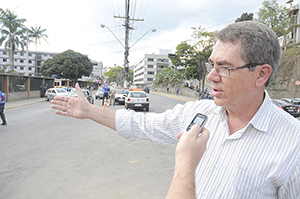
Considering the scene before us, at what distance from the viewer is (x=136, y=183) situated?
12.5 feet

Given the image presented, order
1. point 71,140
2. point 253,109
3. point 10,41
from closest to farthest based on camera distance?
point 253,109, point 71,140, point 10,41

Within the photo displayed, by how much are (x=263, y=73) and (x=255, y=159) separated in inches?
21.1

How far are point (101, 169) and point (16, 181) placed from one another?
1478 millimetres

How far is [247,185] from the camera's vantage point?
115 cm

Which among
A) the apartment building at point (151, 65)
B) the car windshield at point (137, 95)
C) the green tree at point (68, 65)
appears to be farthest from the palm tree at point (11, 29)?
the apartment building at point (151, 65)

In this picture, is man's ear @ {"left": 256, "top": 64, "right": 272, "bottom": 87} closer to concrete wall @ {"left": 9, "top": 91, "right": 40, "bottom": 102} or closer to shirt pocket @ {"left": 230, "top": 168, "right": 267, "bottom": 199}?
shirt pocket @ {"left": 230, "top": 168, "right": 267, "bottom": 199}

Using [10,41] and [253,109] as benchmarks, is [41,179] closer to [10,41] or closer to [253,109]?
[253,109]

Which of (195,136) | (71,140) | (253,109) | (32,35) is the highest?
(32,35)

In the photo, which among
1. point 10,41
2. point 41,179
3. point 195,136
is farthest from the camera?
point 10,41

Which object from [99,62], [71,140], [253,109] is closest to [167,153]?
[71,140]

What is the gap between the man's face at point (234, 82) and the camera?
52.6 inches

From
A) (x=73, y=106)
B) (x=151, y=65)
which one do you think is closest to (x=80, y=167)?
(x=73, y=106)

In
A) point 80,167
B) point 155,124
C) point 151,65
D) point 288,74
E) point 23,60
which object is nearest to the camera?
point 155,124

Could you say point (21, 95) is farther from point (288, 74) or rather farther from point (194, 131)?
point (288, 74)
